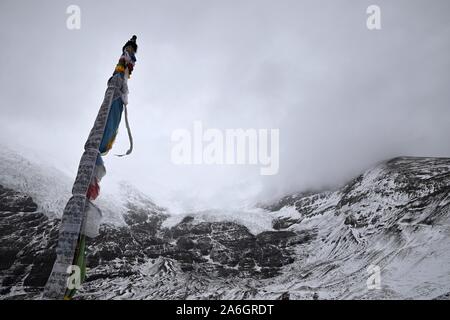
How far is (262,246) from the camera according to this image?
13262 cm

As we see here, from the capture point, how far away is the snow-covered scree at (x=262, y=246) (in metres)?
78.4

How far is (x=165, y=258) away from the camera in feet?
385

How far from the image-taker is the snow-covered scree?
257 ft

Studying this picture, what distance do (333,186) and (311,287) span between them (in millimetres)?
119882

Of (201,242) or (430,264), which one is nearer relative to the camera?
(430,264)

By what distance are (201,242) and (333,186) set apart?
325ft

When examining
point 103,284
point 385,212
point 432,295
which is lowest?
point 103,284

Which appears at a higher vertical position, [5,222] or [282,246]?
[5,222]
